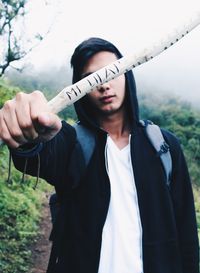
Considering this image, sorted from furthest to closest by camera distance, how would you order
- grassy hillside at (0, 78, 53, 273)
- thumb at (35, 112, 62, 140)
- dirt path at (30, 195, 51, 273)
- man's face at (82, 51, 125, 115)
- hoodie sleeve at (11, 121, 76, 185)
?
dirt path at (30, 195, 51, 273) → grassy hillside at (0, 78, 53, 273) → man's face at (82, 51, 125, 115) → hoodie sleeve at (11, 121, 76, 185) → thumb at (35, 112, 62, 140)

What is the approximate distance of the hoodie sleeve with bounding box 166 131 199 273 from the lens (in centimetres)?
223

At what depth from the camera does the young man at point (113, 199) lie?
1930 millimetres

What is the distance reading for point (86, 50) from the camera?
2.17 metres

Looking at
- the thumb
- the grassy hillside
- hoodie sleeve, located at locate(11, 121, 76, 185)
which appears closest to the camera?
the thumb

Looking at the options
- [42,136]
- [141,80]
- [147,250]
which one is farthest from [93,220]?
[141,80]

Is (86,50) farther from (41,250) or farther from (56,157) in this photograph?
(41,250)

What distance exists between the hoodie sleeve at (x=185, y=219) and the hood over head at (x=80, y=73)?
13.2 inches

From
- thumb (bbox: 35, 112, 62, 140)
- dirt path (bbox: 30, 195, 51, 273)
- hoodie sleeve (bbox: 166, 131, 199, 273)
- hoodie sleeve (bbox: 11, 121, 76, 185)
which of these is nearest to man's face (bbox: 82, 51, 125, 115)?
hoodie sleeve (bbox: 11, 121, 76, 185)

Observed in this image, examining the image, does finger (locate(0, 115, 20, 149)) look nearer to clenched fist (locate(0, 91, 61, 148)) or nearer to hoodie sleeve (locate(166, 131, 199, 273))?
clenched fist (locate(0, 91, 61, 148))

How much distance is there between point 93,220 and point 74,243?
0.56ft

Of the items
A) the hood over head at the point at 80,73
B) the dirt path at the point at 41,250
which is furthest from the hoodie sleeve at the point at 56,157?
the dirt path at the point at 41,250

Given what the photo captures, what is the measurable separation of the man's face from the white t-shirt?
0.28 meters

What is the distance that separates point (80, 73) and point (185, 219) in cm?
109

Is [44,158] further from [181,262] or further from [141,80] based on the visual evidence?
[141,80]
